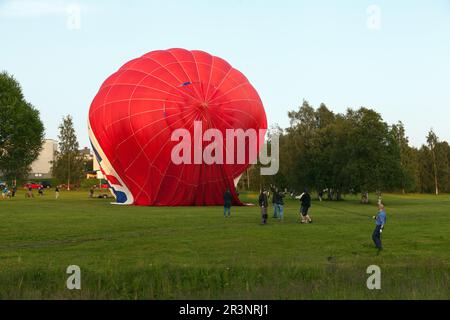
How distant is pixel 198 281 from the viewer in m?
11.4

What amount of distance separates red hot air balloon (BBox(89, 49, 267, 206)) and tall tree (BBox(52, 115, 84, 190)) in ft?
249

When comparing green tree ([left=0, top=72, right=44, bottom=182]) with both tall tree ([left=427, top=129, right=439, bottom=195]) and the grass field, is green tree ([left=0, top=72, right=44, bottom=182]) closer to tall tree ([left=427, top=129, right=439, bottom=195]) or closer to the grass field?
the grass field

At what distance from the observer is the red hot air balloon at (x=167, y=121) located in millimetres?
41094

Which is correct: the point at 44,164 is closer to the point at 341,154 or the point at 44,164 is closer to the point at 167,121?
the point at 341,154

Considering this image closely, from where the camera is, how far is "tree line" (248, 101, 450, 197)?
54219 millimetres

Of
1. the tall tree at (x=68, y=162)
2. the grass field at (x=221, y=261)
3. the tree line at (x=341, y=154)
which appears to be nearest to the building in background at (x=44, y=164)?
the tall tree at (x=68, y=162)

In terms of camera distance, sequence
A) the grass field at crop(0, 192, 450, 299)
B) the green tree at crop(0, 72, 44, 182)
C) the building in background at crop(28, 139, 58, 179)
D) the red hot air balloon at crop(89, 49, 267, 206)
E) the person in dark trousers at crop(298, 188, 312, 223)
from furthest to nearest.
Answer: the building in background at crop(28, 139, 58, 179) < the green tree at crop(0, 72, 44, 182) < the red hot air balloon at crop(89, 49, 267, 206) < the person in dark trousers at crop(298, 188, 312, 223) < the grass field at crop(0, 192, 450, 299)

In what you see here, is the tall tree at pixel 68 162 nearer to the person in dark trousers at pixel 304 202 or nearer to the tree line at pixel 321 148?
the tree line at pixel 321 148

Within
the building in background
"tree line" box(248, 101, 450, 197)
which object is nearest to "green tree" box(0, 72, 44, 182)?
"tree line" box(248, 101, 450, 197)

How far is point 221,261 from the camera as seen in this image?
544 inches

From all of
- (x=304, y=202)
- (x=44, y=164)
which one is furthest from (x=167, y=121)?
(x=44, y=164)
